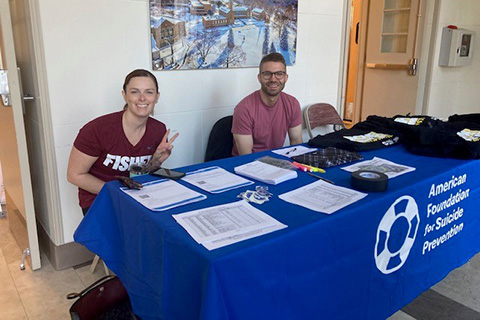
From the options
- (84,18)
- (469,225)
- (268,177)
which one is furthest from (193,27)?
(469,225)

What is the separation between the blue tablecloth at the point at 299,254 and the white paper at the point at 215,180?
6 cm

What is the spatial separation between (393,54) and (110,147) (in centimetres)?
344

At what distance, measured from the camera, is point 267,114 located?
8.09 ft

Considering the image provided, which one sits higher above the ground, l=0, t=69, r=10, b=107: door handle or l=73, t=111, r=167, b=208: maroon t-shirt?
l=0, t=69, r=10, b=107: door handle

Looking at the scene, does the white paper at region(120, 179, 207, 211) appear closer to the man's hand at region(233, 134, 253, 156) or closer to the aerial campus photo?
the man's hand at region(233, 134, 253, 156)

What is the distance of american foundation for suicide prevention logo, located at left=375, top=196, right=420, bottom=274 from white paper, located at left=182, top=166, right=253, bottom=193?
516 mm

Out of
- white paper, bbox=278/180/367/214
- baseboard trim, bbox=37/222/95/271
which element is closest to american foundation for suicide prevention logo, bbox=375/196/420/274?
white paper, bbox=278/180/367/214

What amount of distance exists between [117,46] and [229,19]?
0.78m

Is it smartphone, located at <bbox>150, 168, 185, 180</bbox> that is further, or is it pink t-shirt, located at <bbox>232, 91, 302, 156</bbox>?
pink t-shirt, located at <bbox>232, 91, 302, 156</bbox>

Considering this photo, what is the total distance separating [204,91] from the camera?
104 inches

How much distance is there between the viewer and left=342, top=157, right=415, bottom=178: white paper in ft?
5.37

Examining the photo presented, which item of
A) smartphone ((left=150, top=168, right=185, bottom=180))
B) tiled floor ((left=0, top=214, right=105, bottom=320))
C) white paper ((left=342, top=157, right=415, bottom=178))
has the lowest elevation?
tiled floor ((left=0, top=214, right=105, bottom=320))

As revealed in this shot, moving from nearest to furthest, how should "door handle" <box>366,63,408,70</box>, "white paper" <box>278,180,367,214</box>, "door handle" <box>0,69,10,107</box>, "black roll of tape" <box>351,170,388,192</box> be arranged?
1. "white paper" <box>278,180,367,214</box>
2. "black roll of tape" <box>351,170,388,192</box>
3. "door handle" <box>0,69,10,107</box>
4. "door handle" <box>366,63,408,70</box>

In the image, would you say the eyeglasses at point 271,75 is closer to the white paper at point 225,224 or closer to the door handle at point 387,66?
the white paper at point 225,224
